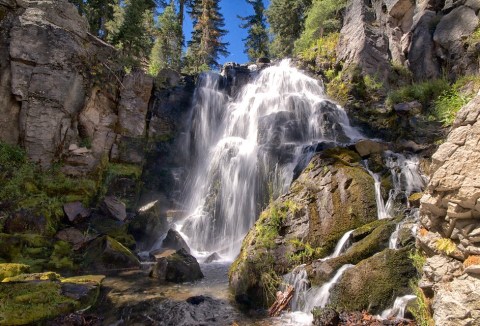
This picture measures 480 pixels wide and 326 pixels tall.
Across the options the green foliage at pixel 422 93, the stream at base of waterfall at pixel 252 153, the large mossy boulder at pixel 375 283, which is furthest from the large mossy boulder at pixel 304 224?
the green foliage at pixel 422 93

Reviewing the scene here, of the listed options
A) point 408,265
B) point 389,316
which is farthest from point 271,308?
point 408,265

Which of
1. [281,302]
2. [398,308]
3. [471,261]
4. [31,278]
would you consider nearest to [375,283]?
[398,308]

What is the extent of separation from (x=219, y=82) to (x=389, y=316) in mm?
19548

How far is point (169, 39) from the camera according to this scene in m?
29.8

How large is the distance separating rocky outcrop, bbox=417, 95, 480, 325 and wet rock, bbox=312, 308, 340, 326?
2022mm

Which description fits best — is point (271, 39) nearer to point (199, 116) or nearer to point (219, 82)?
point (219, 82)

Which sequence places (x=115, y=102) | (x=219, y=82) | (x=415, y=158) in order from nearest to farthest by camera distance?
(x=415, y=158), (x=115, y=102), (x=219, y=82)

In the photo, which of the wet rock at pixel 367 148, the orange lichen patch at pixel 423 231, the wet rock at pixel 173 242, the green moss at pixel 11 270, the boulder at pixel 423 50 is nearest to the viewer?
the orange lichen patch at pixel 423 231

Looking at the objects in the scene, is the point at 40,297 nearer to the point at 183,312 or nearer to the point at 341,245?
the point at 183,312

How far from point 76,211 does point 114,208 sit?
1.54 m

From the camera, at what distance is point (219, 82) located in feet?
74.9

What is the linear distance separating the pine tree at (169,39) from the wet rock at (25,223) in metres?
19.4

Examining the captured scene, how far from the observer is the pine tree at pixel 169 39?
2861 centimetres

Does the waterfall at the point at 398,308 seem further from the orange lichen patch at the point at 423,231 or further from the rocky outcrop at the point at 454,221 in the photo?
the orange lichen patch at the point at 423,231
